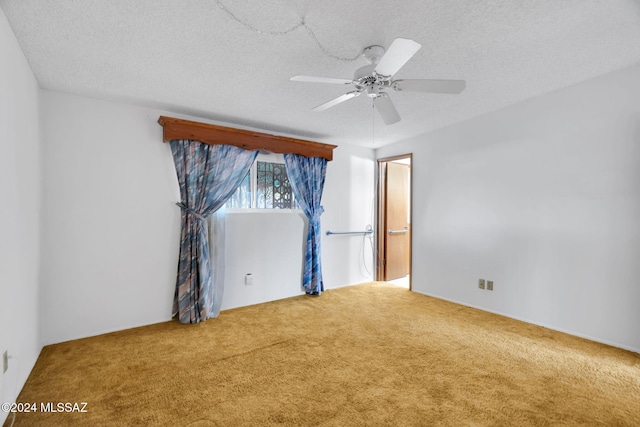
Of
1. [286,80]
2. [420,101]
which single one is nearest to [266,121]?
[286,80]

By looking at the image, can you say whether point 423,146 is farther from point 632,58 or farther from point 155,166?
point 155,166

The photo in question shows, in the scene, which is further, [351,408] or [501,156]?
[501,156]

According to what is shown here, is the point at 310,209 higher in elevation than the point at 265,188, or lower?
lower

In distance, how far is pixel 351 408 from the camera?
1818mm

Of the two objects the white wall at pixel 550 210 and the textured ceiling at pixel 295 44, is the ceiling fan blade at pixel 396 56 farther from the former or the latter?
the white wall at pixel 550 210

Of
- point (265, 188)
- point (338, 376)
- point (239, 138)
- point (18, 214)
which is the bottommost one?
point (338, 376)

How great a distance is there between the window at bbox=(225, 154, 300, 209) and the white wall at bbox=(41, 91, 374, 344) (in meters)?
0.24

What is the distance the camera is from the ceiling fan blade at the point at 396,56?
1488mm

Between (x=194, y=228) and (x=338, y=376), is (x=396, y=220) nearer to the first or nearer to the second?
(x=194, y=228)

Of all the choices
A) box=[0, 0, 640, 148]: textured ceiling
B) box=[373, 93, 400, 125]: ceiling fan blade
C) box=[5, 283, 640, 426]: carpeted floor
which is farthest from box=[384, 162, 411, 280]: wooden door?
box=[373, 93, 400, 125]: ceiling fan blade

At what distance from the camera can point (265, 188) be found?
3979mm

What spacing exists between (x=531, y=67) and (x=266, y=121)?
2659mm

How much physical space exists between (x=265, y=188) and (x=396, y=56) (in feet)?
8.78

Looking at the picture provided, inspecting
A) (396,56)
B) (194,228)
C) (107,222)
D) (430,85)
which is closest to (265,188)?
(194,228)
